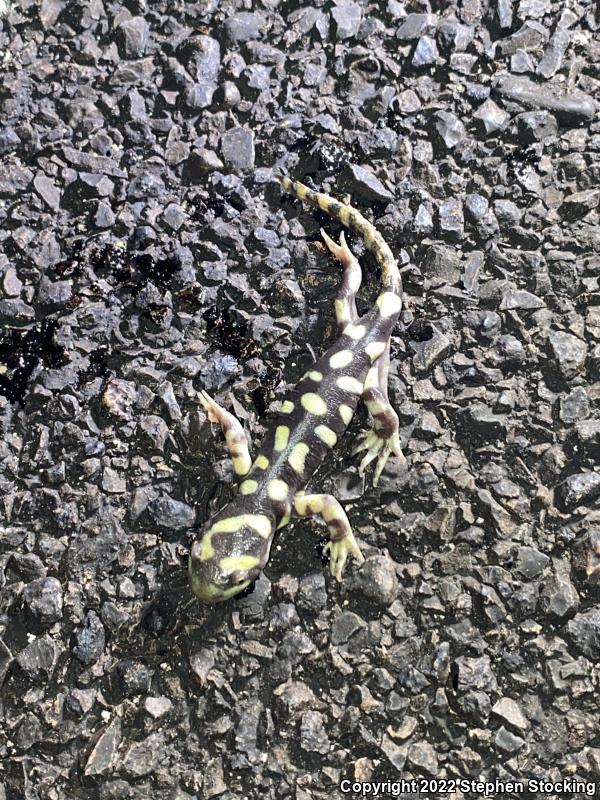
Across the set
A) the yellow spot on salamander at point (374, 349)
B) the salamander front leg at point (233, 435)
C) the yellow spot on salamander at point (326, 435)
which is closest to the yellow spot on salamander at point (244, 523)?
the salamander front leg at point (233, 435)

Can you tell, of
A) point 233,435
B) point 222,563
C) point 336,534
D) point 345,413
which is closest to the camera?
point 222,563

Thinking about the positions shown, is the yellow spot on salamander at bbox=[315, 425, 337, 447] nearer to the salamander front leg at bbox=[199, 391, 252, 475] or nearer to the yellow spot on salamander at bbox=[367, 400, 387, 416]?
the yellow spot on salamander at bbox=[367, 400, 387, 416]

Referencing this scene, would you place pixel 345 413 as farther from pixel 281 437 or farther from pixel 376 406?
pixel 281 437

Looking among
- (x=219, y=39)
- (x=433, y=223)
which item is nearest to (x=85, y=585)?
(x=433, y=223)

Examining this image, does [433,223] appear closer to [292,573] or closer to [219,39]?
[219,39]

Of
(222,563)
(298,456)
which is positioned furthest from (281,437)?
(222,563)

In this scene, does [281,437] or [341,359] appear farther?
[341,359]

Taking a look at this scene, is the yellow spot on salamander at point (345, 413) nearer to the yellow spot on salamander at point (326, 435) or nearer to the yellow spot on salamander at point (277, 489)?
the yellow spot on salamander at point (326, 435)

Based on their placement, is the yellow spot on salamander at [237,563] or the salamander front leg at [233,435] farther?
the salamander front leg at [233,435]
